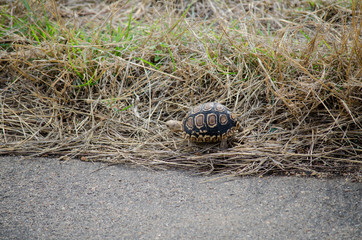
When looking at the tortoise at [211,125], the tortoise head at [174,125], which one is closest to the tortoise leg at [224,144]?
the tortoise at [211,125]

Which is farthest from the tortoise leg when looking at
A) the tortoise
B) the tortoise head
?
the tortoise head

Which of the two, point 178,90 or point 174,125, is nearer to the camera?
point 174,125

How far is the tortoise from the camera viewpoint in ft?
9.62

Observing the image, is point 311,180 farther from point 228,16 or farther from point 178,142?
point 228,16

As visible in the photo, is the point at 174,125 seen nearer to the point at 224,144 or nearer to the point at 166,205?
the point at 224,144

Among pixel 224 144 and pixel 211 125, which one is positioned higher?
pixel 211 125

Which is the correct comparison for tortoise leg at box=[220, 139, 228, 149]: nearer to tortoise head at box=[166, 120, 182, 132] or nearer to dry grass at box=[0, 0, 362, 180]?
dry grass at box=[0, 0, 362, 180]

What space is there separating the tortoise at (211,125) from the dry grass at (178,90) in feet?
0.41

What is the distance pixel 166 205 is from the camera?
2309 millimetres

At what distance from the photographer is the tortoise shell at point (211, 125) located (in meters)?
2.93

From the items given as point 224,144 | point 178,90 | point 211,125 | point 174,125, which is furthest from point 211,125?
point 178,90

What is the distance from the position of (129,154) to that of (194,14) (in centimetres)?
278

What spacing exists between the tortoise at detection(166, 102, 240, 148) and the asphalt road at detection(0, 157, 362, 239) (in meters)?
0.41

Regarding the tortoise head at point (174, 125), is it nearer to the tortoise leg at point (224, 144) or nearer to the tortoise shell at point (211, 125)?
the tortoise shell at point (211, 125)
